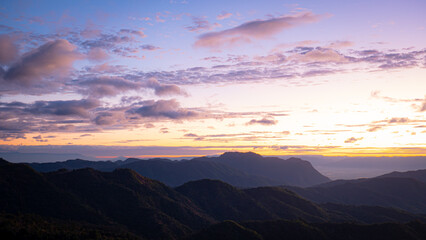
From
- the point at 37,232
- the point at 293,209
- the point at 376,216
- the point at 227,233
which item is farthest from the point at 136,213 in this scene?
the point at 376,216

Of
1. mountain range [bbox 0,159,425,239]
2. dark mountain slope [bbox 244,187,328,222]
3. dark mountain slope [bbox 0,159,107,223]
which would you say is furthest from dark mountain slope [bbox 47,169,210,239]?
dark mountain slope [bbox 244,187,328,222]

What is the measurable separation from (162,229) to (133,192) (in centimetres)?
4237

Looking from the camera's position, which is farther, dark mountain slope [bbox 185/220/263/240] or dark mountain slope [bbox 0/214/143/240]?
dark mountain slope [bbox 185/220/263/240]

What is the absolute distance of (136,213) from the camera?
14800cm

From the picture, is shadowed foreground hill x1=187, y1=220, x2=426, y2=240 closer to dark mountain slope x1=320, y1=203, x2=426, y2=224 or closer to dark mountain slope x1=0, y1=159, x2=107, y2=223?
dark mountain slope x1=0, y1=159, x2=107, y2=223

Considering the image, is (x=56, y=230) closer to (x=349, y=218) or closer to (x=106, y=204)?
(x=106, y=204)

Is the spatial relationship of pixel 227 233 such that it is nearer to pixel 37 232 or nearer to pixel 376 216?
pixel 37 232

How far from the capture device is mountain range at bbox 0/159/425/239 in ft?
364

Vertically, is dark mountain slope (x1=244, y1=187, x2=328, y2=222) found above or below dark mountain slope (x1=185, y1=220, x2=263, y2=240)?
below

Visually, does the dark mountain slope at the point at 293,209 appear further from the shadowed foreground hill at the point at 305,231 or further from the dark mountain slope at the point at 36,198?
the dark mountain slope at the point at 36,198

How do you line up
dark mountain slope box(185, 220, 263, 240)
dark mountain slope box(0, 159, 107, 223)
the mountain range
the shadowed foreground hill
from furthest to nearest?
dark mountain slope box(0, 159, 107, 223) → the shadowed foreground hill → dark mountain slope box(185, 220, 263, 240) → the mountain range

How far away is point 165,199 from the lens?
175250mm

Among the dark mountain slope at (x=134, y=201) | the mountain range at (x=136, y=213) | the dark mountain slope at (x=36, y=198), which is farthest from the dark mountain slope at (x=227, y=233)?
the dark mountain slope at (x=36, y=198)

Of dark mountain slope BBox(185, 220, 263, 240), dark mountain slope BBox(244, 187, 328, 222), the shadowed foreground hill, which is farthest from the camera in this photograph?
dark mountain slope BBox(244, 187, 328, 222)
